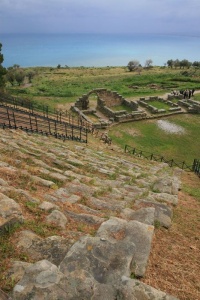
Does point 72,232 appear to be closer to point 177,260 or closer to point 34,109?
point 177,260

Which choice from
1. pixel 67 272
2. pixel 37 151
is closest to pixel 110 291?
pixel 67 272

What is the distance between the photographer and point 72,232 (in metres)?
5.16

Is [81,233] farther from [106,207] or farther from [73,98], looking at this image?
[73,98]

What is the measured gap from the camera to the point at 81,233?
203 inches

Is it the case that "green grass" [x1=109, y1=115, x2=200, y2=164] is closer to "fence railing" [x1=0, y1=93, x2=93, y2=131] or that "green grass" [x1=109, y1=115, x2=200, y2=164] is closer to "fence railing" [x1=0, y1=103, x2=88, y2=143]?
"fence railing" [x1=0, y1=93, x2=93, y2=131]

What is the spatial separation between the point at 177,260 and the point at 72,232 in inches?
88.3

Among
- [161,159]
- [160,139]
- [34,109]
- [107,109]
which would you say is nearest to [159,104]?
[107,109]

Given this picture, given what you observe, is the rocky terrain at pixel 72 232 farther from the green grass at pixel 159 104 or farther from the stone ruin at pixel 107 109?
the green grass at pixel 159 104

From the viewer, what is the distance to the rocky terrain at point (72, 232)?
3.53 meters

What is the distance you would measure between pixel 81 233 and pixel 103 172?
628cm

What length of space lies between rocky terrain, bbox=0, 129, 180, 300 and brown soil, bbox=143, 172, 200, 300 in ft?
0.90

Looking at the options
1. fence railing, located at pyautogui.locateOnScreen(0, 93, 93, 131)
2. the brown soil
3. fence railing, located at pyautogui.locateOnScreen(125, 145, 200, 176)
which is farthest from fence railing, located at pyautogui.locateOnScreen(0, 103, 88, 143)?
the brown soil

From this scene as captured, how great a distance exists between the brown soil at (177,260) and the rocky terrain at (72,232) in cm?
28

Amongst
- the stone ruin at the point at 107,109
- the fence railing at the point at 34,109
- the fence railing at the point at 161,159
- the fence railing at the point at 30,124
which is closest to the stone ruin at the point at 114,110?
the stone ruin at the point at 107,109
